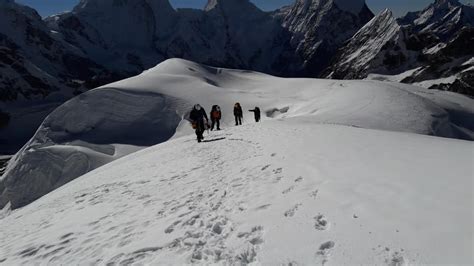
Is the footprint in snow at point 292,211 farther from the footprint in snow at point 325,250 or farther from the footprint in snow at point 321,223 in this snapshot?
the footprint in snow at point 325,250

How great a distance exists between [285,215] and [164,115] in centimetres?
5324

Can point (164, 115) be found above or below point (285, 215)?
below

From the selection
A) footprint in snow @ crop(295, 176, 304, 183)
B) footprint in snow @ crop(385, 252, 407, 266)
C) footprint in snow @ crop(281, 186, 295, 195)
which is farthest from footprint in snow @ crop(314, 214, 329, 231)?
footprint in snow @ crop(295, 176, 304, 183)

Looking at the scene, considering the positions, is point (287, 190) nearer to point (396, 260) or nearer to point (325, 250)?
point (325, 250)

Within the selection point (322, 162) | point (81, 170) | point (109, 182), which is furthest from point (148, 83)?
point (322, 162)

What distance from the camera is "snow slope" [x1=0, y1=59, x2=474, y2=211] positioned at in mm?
41469

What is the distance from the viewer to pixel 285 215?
8648mm

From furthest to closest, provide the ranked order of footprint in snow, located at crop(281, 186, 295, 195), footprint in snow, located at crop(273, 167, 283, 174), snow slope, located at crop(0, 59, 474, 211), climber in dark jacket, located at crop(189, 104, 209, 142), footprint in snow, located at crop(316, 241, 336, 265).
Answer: snow slope, located at crop(0, 59, 474, 211) → climber in dark jacket, located at crop(189, 104, 209, 142) → footprint in snow, located at crop(273, 167, 283, 174) → footprint in snow, located at crop(281, 186, 295, 195) → footprint in snow, located at crop(316, 241, 336, 265)

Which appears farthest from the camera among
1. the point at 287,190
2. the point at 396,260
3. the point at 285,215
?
the point at 287,190

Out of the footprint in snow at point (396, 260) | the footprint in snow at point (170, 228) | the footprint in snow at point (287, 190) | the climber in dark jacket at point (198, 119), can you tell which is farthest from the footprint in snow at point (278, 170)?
the climber in dark jacket at point (198, 119)

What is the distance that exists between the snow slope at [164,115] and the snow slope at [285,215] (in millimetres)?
20609

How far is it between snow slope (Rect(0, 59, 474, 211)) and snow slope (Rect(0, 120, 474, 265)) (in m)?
20.6

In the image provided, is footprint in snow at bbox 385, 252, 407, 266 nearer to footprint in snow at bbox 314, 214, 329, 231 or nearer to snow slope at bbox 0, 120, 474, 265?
snow slope at bbox 0, 120, 474, 265

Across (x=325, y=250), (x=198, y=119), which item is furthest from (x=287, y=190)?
(x=198, y=119)
